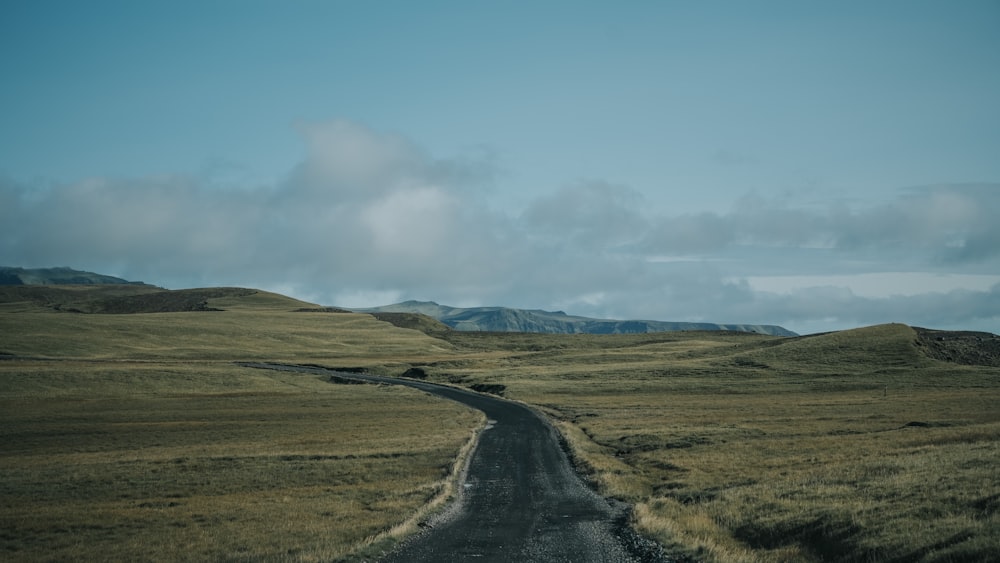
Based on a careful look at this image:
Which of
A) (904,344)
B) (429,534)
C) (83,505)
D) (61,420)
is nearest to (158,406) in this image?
(61,420)

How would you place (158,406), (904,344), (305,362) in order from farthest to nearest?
(305,362) → (904,344) → (158,406)

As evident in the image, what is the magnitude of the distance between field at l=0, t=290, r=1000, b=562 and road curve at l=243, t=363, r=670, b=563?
1062 mm

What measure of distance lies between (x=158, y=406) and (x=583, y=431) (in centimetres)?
4095

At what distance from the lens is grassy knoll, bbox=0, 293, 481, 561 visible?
21.9m

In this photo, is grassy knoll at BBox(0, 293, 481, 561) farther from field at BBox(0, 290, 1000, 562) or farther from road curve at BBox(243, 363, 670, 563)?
road curve at BBox(243, 363, 670, 563)

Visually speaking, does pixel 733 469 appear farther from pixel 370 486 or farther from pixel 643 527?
pixel 370 486

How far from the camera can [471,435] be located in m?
45.8

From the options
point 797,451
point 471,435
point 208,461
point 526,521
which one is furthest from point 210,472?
point 797,451

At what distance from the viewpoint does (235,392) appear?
3167 inches

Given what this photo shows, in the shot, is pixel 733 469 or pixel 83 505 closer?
pixel 83 505

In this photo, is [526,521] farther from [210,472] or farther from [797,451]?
[797,451]

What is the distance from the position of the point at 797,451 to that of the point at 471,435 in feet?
65.2

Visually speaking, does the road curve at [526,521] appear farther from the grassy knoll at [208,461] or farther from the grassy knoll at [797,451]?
the grassy knoll at [208,461]

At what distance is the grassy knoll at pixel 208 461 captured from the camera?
72.0ft
